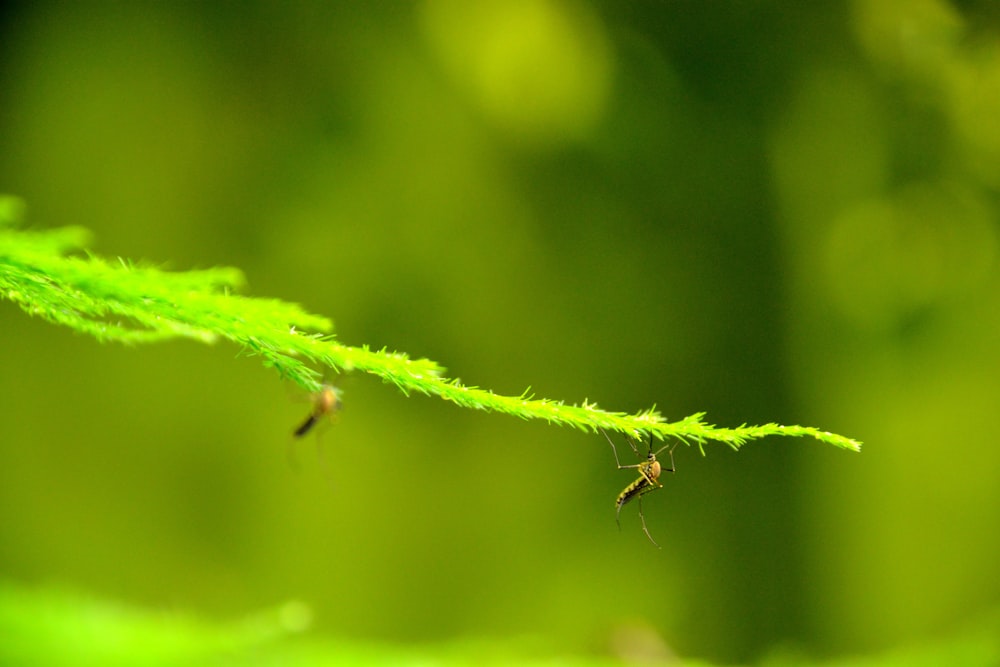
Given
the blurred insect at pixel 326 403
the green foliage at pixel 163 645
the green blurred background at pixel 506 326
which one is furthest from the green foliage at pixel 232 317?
the green blurred background at pixel 506 326

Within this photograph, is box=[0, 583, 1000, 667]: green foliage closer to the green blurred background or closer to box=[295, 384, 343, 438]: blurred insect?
box=[295, 384, 343, 438]: blurred insect

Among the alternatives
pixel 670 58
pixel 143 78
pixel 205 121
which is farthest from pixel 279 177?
pixel 670 58

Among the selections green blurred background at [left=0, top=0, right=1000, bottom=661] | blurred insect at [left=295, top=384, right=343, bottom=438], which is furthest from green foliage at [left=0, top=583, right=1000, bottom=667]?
green blurred background at [left=0, top=0, right=1000, bottom=661]

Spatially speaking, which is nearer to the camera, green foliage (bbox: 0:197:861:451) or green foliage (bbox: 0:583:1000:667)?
green foliage (bbox: 0:197:861:451)

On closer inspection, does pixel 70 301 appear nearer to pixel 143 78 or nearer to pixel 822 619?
pixel 143 78

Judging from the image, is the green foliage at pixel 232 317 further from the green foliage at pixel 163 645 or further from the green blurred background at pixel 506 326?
the green blurred background at pixel 506 326

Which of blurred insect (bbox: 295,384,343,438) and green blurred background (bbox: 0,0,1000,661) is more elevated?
green blurred background (bbox: 0,0,1000,661)

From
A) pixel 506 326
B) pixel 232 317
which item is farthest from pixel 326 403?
pixel 506 326

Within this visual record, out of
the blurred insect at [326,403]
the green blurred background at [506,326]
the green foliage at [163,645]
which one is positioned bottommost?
the green foliage at [163,645]
